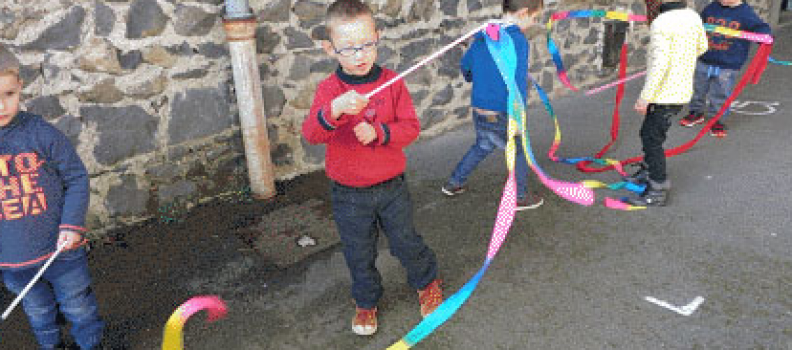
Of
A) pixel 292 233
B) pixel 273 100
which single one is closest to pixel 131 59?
pixel 273 100

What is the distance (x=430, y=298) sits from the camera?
9.54 feet

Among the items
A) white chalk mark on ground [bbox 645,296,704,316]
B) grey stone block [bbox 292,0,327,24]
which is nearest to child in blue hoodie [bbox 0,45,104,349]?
grey stone block [bbox 292,0,327,24]

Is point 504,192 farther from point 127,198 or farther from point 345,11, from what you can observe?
point 127,198

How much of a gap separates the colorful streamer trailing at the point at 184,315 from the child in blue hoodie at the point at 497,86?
1.98m

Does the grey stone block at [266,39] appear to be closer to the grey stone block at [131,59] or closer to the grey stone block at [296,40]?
the grey stone block at [296,40]

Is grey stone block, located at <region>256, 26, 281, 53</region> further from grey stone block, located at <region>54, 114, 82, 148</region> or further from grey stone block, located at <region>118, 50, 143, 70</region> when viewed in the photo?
grey stone block, located at <region>54, 114, 82, 148</region>

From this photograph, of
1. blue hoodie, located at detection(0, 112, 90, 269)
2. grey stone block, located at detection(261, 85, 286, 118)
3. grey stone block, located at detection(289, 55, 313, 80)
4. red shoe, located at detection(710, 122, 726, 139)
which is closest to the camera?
blue hoodie, located at detection(0, 112, 90, 269)

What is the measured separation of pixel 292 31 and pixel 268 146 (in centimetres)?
89

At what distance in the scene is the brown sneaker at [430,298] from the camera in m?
2.88

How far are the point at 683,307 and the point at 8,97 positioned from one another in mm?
3101

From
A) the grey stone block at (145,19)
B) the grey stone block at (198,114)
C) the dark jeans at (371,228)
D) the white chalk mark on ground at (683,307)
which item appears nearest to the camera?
the dark jeans at (371,228)

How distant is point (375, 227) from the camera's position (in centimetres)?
271

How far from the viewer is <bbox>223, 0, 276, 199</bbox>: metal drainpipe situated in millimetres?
3795

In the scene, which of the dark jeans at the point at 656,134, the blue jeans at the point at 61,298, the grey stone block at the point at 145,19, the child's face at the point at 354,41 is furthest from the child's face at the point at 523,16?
the blue jeans at the point at 61,298
